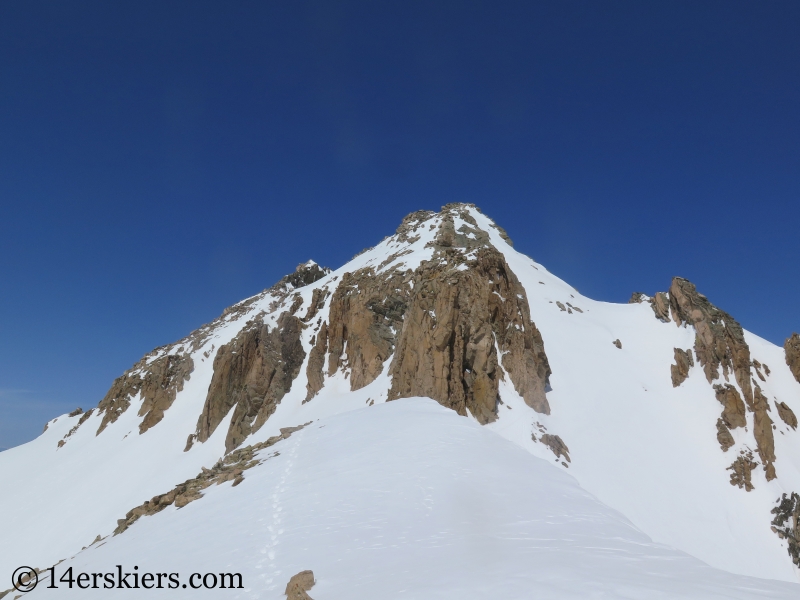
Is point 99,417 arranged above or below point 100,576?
above

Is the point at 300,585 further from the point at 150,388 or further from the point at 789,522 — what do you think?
the point at 150,388

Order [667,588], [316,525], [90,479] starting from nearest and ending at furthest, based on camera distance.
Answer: [667,588], [316,525], [90,479]

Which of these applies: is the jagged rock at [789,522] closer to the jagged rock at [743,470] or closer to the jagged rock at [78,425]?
the jagged rock at [743,470]

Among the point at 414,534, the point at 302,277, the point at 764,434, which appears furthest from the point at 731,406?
the point at 302,277

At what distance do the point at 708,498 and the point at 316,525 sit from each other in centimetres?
3564

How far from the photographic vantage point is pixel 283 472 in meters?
13.4

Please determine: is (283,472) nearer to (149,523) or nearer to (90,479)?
(149,523)

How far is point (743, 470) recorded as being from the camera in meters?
34.8

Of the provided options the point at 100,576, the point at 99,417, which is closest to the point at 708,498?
the point at 100,576

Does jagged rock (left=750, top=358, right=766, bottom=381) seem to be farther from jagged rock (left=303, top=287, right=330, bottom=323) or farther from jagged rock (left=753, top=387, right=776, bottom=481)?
jagged rock (left=303, top=287, right=330, bottom=323)

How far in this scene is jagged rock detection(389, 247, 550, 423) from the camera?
31109 mm

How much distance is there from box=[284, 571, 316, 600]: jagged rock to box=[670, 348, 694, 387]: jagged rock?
44.9m

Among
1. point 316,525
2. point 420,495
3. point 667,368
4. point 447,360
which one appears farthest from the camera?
point 667,368

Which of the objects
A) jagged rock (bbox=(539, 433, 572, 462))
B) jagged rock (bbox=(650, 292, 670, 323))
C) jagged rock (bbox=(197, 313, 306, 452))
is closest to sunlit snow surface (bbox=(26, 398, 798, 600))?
jagged rock (bbox=(539, 433, 572, 462))
